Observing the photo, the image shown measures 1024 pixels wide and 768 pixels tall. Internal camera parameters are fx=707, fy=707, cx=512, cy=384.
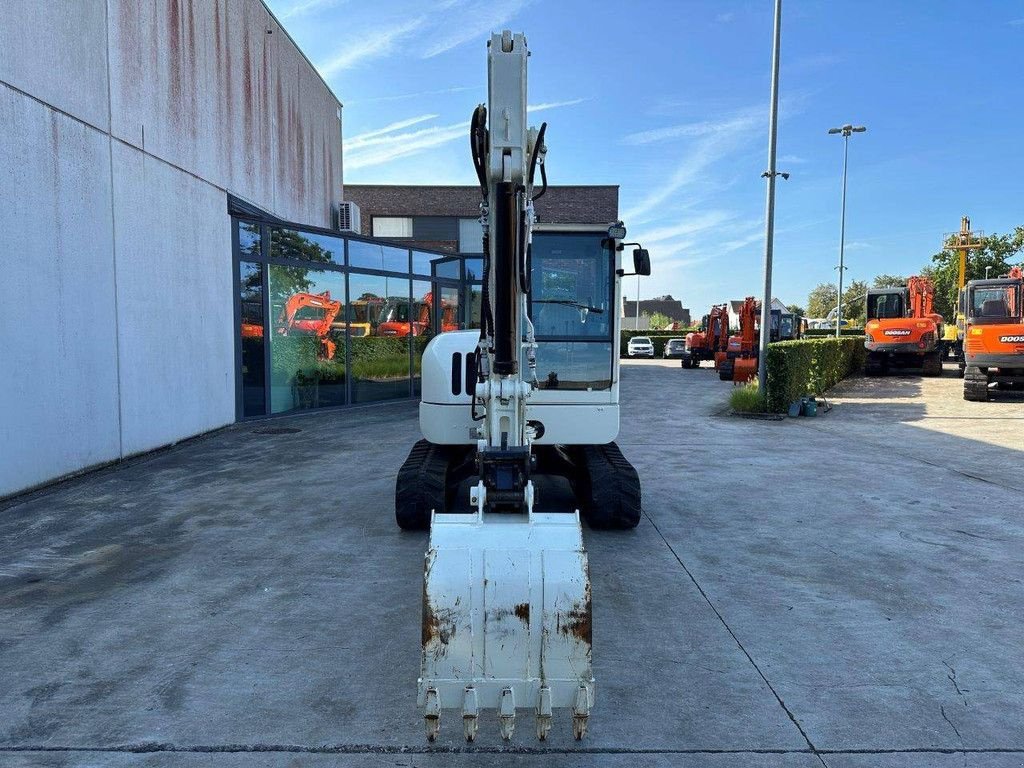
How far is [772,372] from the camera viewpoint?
14.5 metres

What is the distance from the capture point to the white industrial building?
754 centimetres

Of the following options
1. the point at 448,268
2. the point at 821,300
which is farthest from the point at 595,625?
the point at 821,300

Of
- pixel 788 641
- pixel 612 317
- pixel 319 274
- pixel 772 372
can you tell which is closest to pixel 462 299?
pixel 319 274

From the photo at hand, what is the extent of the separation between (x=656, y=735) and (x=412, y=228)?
99.5ft

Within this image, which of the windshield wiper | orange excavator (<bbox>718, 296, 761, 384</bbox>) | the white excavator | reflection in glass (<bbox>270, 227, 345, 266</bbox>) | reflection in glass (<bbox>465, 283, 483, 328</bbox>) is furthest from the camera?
orange excavator (<bbox>718, 296, 761, 384</bbox>)

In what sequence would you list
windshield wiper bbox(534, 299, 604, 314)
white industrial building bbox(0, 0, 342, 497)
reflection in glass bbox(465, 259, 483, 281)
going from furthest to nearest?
reflection in glass bbox(465, 259, 483, 281) → white industrial building bbox(0, 0, 342, 497) → windshield wiper bbox(534, 299, 604, 314)

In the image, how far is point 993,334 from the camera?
16.0m

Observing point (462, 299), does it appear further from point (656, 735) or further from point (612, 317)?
point (656, 735)

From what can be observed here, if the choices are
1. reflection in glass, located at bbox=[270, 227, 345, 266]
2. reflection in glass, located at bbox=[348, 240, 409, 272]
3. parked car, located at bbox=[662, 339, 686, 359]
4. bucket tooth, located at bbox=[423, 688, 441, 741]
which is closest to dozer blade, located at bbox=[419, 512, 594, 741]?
bucket tooth, located at bbox=[423, 688, 441, 741]

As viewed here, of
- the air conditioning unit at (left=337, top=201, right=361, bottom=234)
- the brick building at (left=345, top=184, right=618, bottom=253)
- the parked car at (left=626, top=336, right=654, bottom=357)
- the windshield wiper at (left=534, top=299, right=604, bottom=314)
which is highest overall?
the brick building at (left=345, top=184, right=618, bottom=253)

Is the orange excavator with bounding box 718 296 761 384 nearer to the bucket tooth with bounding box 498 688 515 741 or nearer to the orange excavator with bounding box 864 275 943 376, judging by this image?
the orange excavator with bounding box 864 275 943 376

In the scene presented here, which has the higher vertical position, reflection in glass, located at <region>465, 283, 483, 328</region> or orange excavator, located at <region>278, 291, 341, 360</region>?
reflection in glass, located at <region>465, 283, 483, 328</region>

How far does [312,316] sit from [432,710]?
12240mm

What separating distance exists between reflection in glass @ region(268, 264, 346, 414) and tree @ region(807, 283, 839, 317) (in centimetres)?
9858
